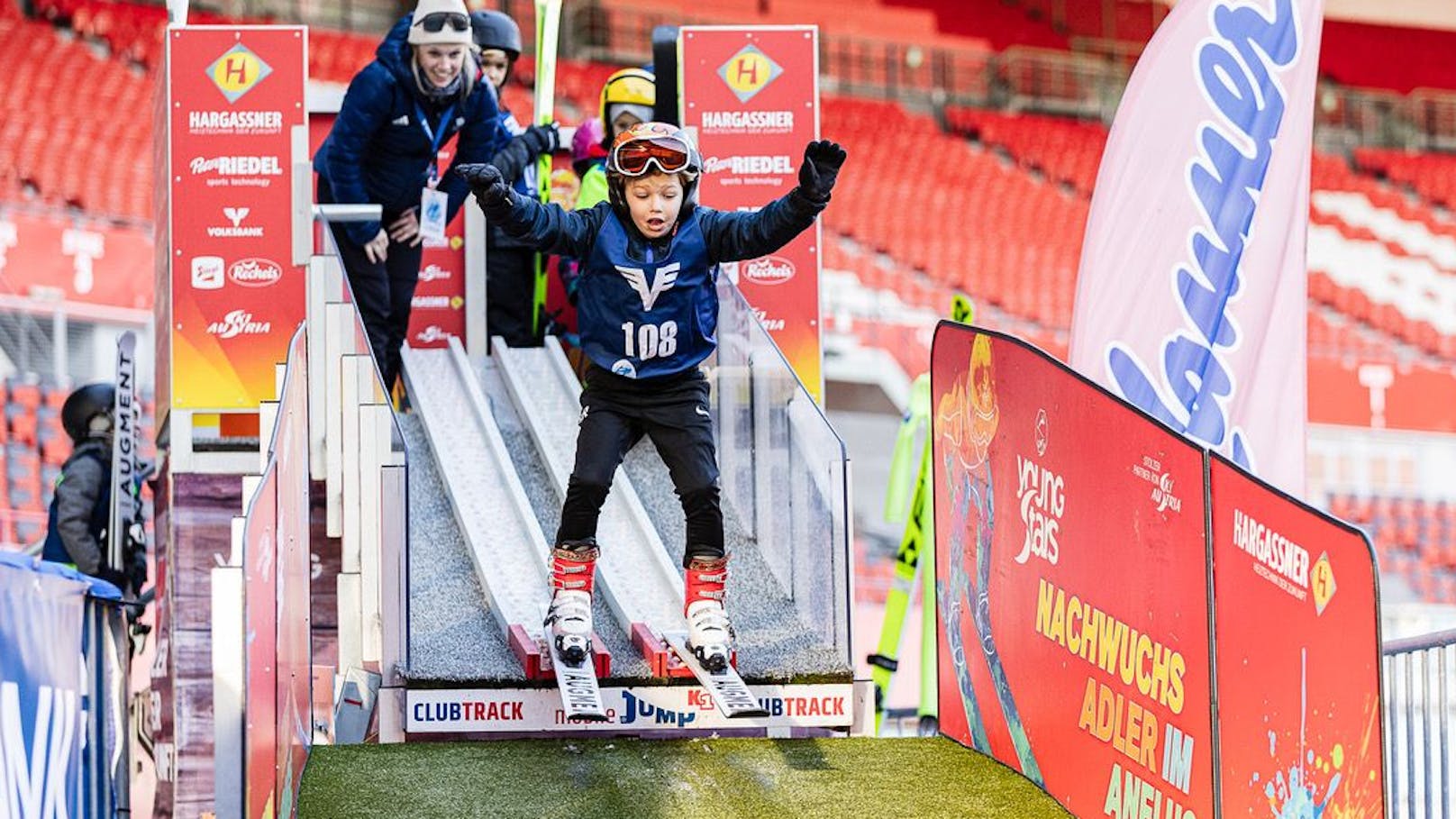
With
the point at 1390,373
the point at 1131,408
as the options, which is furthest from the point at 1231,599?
the point at 1390,373

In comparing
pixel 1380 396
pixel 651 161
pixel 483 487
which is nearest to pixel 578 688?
pixel 651 161

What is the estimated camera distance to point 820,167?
5574 millimetres

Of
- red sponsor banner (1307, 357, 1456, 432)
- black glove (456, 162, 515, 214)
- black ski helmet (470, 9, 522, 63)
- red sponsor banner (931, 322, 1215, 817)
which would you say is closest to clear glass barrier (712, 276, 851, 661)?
red sponsor banner (931, 322, 1215, 817)

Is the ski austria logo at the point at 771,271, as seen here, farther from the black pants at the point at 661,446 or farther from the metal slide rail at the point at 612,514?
the black pants at the point at 661,446

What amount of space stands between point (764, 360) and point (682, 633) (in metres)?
1.13

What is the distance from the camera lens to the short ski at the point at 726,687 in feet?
17.5

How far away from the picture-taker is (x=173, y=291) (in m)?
9.11

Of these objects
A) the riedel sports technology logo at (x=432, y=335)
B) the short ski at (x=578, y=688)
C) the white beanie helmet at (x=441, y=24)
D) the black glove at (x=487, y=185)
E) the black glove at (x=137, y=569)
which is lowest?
the black glove at (x=137, y=569)

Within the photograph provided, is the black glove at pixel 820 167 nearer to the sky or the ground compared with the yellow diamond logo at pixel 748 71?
nearer to the ground

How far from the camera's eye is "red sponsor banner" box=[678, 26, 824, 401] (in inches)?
360

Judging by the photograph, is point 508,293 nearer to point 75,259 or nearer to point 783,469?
point 783,469

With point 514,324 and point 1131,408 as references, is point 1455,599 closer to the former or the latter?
point 514,324

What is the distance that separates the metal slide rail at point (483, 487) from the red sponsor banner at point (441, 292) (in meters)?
0.68

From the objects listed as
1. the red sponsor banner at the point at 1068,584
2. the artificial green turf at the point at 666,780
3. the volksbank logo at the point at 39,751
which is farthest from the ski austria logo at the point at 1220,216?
the volksbank logo at the point at 39,751
